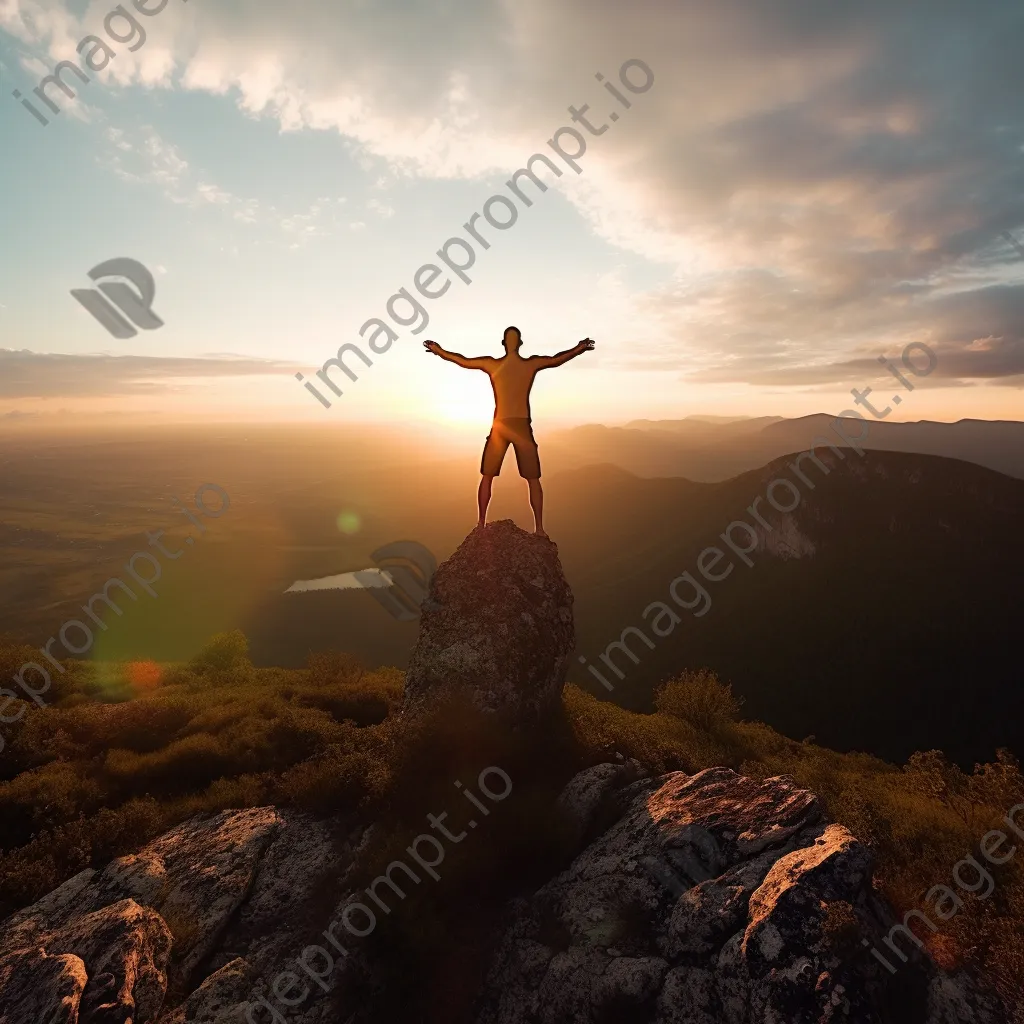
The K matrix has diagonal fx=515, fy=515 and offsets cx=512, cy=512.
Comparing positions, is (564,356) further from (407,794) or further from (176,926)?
(176,926)

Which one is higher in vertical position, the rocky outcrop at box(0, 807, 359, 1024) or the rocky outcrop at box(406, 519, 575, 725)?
the rocky outcrop at box(406, 519, 575, 725)

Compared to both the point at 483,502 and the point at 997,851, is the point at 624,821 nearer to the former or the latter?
the point at 997,851

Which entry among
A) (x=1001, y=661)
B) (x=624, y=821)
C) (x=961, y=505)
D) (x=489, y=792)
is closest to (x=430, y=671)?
(x=489, y=792)

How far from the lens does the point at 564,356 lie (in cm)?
1374

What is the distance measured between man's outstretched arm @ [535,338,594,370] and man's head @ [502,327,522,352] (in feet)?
2.29

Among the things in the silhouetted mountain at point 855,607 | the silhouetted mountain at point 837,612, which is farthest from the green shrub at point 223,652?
the silhouetted mountain at point 855,607

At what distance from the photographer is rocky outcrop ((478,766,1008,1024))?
6.33m

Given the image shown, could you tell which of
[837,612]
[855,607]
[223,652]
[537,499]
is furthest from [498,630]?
[855,607]

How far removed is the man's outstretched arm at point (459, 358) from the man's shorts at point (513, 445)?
166cm

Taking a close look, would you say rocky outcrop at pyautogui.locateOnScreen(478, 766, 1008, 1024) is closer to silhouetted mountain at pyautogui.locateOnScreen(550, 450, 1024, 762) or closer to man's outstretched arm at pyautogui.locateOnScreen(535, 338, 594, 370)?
man's outstretched arm at pyautogui.locateOnScreen(535, 338, 594, 370)

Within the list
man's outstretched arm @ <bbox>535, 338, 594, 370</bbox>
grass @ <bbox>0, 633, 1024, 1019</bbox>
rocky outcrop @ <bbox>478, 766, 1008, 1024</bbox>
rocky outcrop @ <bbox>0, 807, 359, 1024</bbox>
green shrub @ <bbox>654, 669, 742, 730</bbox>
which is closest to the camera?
rocky outcrop @ <bbox>478, 766, 1008, 1024</bbox>

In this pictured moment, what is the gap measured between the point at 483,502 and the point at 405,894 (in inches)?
380

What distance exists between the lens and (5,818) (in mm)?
11453

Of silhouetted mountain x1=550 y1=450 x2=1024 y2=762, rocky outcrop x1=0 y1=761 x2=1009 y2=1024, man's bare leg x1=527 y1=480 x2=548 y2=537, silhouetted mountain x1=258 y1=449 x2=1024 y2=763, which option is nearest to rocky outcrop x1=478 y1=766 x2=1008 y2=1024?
rocky outcrop x1=0 y1=761 x2=1009 y2=1024
